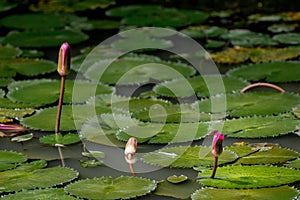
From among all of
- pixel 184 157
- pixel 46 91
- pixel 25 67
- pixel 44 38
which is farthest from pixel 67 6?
pixel 184 157

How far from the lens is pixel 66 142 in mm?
2523

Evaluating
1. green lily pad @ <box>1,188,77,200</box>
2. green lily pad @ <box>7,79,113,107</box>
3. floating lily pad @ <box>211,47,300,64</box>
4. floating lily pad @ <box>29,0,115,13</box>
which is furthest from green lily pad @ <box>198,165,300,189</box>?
floating lily pad @ <box>29,0,115,13</box>

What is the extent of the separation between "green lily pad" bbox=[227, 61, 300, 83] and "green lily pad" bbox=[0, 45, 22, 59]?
41.4 inches

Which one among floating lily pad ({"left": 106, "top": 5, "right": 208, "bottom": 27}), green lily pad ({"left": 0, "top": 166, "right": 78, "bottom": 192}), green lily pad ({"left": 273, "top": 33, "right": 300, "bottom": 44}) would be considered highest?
floating lily pad ({"left": 106, "top": 5, "right": 208, "bottom": 27})

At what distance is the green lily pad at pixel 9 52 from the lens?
3541 mm

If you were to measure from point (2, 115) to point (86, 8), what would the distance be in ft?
6.40

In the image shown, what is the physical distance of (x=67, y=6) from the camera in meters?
4.65

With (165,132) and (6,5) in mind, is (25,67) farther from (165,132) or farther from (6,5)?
(6,5)

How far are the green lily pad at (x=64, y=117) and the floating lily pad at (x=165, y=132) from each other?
20 centimetres

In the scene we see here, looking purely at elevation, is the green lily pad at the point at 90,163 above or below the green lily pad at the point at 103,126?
below

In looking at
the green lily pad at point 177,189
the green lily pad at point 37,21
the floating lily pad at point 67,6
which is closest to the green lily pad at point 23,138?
the green lily pad at point 177,189

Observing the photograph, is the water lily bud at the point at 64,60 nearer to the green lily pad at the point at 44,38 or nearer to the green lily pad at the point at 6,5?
the green lily pad at the point at 44,38

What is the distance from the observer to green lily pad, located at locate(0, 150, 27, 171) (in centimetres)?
231

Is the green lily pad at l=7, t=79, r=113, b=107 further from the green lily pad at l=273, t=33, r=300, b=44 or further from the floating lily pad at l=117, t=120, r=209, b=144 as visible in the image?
the green lily pad at l=273, t=33, r=300, b=44
